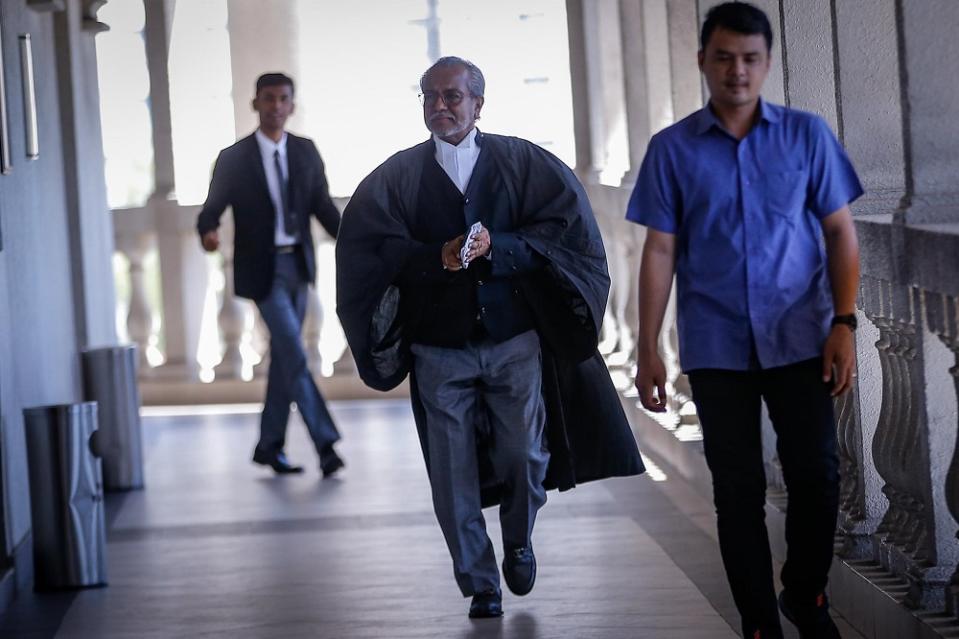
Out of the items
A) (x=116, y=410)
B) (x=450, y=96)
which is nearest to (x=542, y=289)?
(x=450, y=96)

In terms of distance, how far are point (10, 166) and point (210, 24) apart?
5.45 metres

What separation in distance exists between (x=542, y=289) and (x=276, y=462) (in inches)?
147

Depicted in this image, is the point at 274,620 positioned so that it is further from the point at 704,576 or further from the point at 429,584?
the point at 704,576

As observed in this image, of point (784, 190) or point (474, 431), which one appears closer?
point (784, 190)

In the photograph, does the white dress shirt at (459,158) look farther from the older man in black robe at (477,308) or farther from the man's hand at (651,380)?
the man's hand at (651,380)

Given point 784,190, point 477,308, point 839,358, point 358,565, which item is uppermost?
point 784,190

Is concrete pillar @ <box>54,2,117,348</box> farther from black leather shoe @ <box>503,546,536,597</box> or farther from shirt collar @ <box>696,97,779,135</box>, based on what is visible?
shirt collar @ <box>696,97,779,135</box>

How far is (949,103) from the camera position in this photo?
14.4 ft

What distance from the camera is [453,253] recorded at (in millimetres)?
4938

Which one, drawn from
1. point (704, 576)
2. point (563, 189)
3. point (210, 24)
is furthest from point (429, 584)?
point (210, 24)

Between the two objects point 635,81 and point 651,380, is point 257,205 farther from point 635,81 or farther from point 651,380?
point 651,380

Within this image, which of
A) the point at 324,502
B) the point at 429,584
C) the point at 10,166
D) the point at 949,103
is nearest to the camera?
the point at 949,103

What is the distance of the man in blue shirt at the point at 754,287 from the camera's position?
13.4 ft

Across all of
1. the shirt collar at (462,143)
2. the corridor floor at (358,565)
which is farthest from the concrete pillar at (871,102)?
the corridor floor at (358,565)
